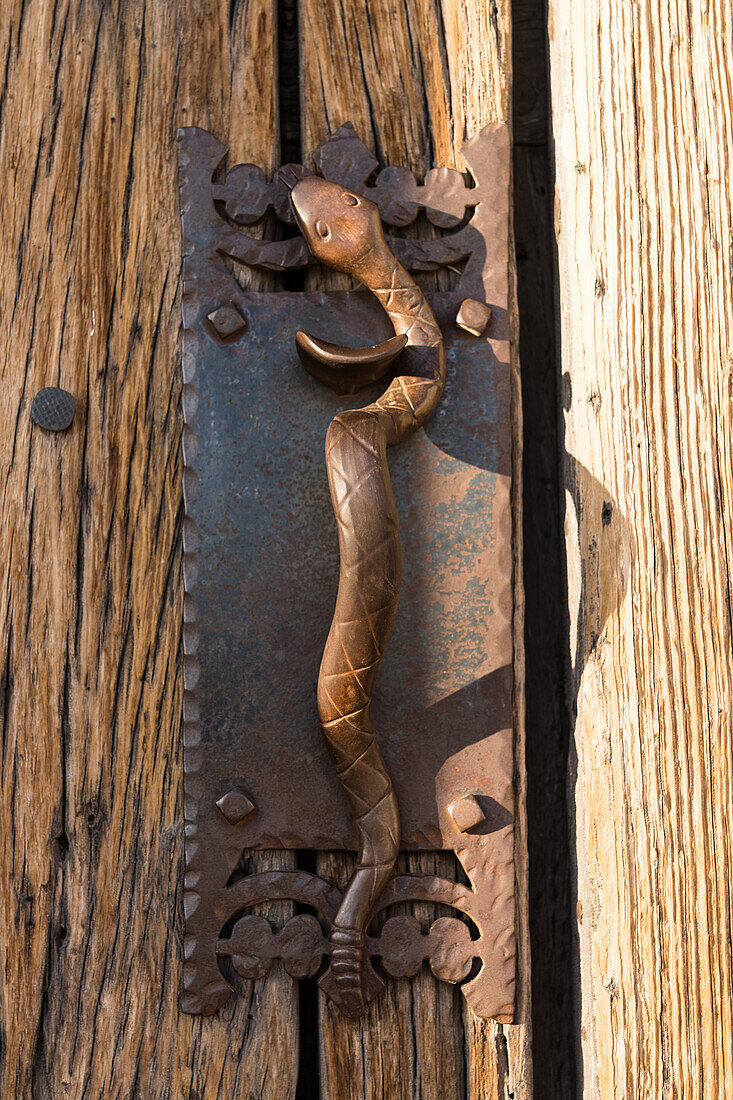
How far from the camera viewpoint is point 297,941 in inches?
34.5

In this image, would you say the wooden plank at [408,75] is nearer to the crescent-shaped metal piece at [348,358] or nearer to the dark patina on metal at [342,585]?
the dark patina on metal at [342,585]

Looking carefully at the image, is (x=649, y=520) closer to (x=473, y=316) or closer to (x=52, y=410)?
(x=473, y=316)

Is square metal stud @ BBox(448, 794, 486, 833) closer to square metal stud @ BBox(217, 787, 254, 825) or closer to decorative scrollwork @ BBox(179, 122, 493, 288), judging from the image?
square metal stud @ BBox(217, 787, 254, 825)

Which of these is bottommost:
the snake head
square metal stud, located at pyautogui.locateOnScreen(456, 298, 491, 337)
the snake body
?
the snake body

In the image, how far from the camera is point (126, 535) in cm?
95

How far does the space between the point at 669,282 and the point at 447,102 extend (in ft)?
1.00

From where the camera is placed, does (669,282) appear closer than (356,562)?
No

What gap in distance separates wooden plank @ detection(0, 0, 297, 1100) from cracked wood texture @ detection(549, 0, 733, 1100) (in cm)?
31

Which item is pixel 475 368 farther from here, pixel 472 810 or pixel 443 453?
pixel 472 810

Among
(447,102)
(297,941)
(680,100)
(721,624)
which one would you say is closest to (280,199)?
(447,102)

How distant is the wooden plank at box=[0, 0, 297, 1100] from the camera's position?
2.91 ft

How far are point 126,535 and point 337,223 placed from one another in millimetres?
375

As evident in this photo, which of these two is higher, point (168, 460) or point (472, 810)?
point (168, 460)

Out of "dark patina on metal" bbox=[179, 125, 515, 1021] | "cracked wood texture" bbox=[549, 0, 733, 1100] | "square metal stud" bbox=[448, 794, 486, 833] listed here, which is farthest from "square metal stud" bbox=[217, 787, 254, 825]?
"cracked wood texture" bbox=[549, 0, 733, 1100]
